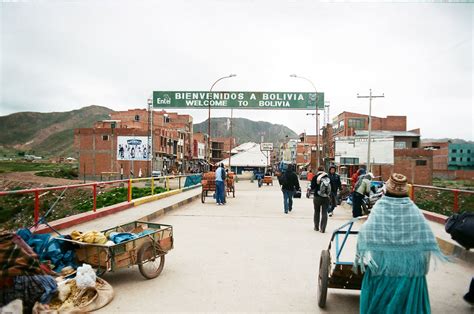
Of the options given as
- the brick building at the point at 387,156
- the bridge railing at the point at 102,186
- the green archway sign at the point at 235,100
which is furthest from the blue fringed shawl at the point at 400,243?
the brick building at the point at 387,156

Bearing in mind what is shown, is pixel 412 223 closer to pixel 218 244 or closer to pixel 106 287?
pixel 106 287

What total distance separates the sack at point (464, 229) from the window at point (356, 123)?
2744 inches

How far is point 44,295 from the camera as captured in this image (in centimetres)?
403

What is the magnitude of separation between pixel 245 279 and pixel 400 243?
2794mm

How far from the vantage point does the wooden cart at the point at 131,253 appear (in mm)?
5129

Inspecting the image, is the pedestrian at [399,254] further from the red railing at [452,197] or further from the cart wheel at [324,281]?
the red railing at [452,197]

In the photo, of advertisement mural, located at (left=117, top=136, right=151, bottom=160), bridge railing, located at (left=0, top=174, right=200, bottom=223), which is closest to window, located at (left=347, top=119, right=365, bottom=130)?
advertisement mural, located at (left=117, top=136, right=151, bottom=160)

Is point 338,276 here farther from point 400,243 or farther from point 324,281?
point 400,243

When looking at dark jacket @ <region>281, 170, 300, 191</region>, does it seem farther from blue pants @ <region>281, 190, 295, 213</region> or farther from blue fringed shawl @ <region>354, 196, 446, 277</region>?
blue fringed shawl @ <region>354, 196, 446, 277</region>

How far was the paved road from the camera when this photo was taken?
472 centimetres

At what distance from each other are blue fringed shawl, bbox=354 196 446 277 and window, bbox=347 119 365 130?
7125 cm

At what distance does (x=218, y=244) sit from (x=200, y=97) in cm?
2315

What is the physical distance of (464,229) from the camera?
4707 mm

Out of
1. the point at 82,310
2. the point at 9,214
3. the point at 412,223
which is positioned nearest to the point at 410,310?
the point at 412,223
